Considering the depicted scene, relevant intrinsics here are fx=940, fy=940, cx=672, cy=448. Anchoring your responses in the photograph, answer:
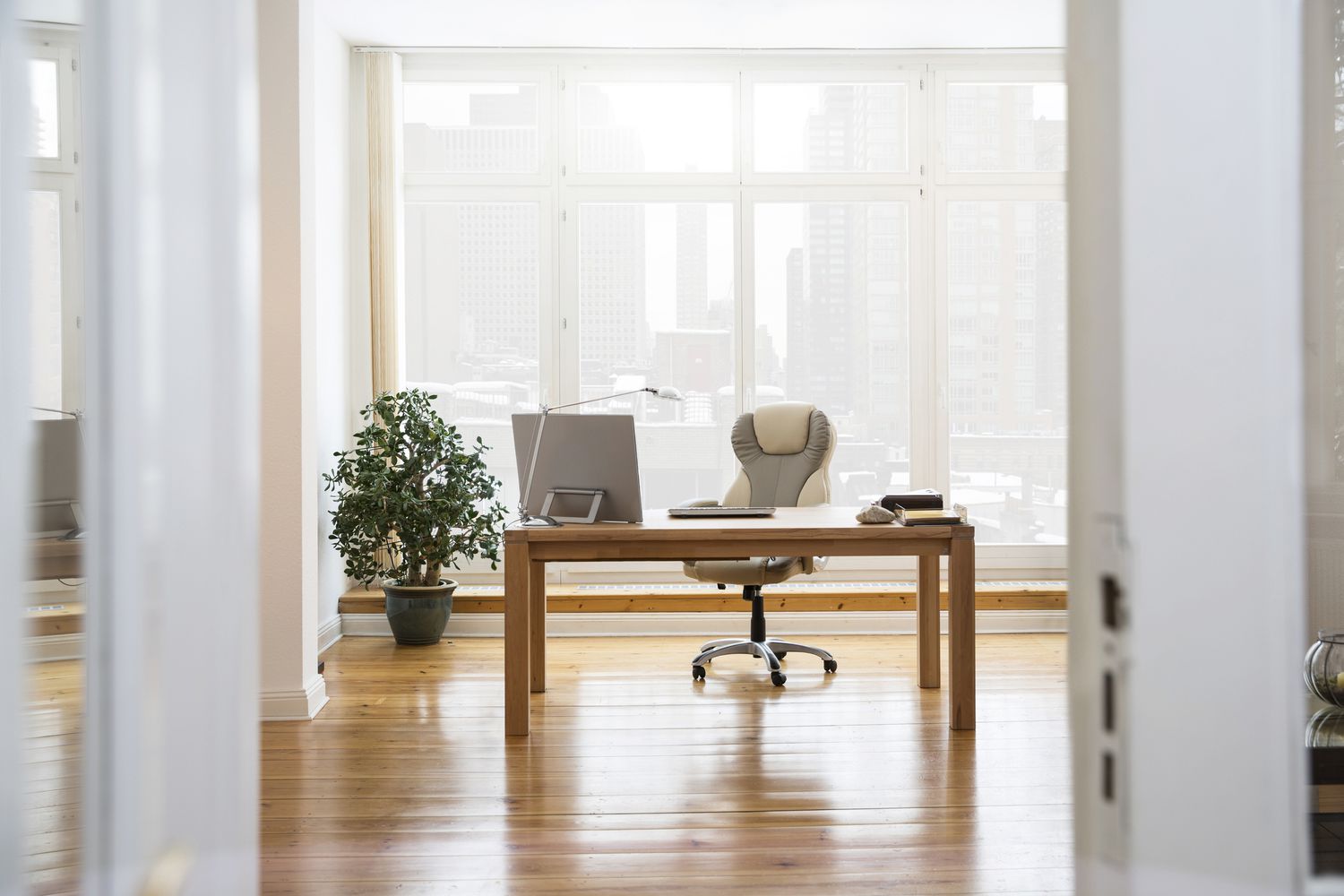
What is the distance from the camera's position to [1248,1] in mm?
940

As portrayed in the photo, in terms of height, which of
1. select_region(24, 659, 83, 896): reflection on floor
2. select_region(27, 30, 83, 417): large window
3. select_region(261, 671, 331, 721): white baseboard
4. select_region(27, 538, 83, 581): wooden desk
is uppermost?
select_region(27, 30, 83, 417): large window

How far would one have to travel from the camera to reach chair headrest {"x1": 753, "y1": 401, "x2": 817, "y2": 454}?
421cm

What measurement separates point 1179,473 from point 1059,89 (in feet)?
16.1

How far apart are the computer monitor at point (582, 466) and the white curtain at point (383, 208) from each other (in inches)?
70.2

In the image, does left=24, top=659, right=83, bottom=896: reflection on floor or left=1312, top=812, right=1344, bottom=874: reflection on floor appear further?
left=1312, top=812, right=1344, bottom=874: reflection on floor

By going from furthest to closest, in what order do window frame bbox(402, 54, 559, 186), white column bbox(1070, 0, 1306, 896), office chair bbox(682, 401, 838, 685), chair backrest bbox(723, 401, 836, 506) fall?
window frame bbox(402, 54, 559, 186) < chair backrest bbox(723, 401, 836, 506) < office chair bbox(682, 401, 838, 685) < white column bbox(1070, 0, 1306, 896)

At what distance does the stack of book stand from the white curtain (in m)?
2.73

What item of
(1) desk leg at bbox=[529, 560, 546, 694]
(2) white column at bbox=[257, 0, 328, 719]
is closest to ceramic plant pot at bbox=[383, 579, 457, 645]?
(1) desk leg at bbox=[529, 560, 546, 694]

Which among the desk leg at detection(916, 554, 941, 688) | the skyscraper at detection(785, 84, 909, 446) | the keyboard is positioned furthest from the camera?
the skyscraper at detection(785, 84, 909, 446)

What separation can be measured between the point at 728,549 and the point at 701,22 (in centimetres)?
278

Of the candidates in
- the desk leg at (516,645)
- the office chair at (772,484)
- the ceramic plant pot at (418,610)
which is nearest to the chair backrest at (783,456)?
the office chair at (772,484)

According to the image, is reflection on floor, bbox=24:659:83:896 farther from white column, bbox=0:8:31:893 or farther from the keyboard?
the keyboard

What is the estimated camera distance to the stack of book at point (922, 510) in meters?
3.32

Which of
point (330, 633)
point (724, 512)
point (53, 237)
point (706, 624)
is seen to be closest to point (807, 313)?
point (706, 624)
